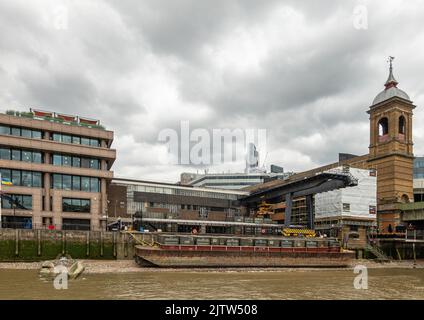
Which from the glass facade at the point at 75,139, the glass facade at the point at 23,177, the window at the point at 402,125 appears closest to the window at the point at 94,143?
the glass facade at the point at 75,139

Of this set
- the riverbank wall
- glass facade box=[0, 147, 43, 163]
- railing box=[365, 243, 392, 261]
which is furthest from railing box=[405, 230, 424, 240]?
glass facade box=[0, 147, 43, 163]

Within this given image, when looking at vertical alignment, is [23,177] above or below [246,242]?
above

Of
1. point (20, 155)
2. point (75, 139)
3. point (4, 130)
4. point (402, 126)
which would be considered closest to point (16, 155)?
point (20, 155)

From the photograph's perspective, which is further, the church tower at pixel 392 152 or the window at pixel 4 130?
the church tower at pixel 392 152

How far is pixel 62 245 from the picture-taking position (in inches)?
2117

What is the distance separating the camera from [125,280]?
35625mm

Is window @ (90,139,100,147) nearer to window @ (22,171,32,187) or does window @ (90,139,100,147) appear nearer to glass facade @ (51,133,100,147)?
glass facade @ (51,133,100,147)

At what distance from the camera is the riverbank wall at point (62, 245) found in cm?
5112

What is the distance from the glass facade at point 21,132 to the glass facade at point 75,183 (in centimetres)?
772

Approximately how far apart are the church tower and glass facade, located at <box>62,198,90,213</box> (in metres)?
64.8

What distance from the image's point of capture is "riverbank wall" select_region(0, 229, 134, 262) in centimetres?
5112

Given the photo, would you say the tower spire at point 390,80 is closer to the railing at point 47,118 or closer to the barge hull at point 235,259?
the barge hull at point 235,259

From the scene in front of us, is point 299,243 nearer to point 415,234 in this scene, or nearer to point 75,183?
point 415,234

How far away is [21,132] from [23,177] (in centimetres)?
785
